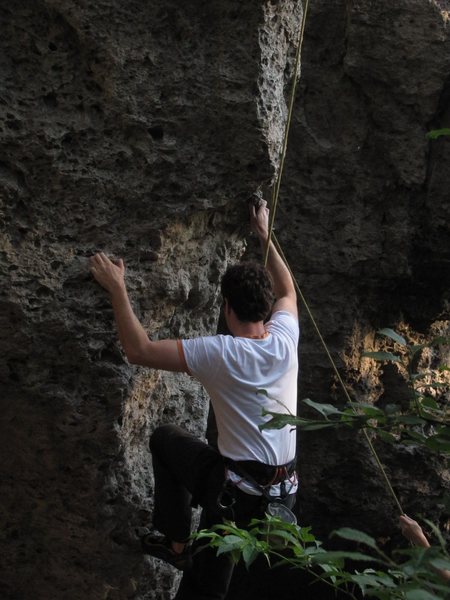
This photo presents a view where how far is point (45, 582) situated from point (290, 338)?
1.41 m

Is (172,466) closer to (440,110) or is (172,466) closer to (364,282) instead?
(364,282)

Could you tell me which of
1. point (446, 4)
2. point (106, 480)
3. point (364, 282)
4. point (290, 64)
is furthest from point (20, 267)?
point (446, 4)

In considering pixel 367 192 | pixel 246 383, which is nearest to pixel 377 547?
pixel 246 383

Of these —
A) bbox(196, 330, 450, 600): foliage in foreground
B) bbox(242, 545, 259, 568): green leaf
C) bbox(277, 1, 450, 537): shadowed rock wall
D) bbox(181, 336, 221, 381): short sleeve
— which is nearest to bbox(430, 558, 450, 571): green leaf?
bbox(196, 330, 450, 600): foliage in foreground

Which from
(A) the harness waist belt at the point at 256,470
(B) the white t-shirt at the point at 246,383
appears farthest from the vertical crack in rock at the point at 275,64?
(A) the harness waist belt at the point at 256,470

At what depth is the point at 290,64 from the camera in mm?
3607

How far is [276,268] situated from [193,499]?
3.15 feet

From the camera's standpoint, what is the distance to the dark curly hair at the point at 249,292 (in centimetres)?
318

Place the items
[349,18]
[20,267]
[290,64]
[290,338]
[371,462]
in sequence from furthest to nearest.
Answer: [371,462], [349,18], [290,64], [290,338], [20,267]

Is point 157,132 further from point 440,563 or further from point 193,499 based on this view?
point 440,563

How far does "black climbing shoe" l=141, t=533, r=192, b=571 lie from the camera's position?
3.34 metres

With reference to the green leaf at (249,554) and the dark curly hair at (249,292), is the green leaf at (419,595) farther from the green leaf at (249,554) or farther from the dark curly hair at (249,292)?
the dark curly hair at (249,292)

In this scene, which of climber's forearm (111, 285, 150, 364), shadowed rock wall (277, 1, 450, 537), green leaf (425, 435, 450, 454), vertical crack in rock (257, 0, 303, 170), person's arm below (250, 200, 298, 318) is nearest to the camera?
green leaf (425, 435, 450, 454)

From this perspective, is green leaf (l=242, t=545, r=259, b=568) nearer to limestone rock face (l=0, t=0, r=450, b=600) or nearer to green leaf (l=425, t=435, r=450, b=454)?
green leaf (l=425, t=435, r=450, b=454)
